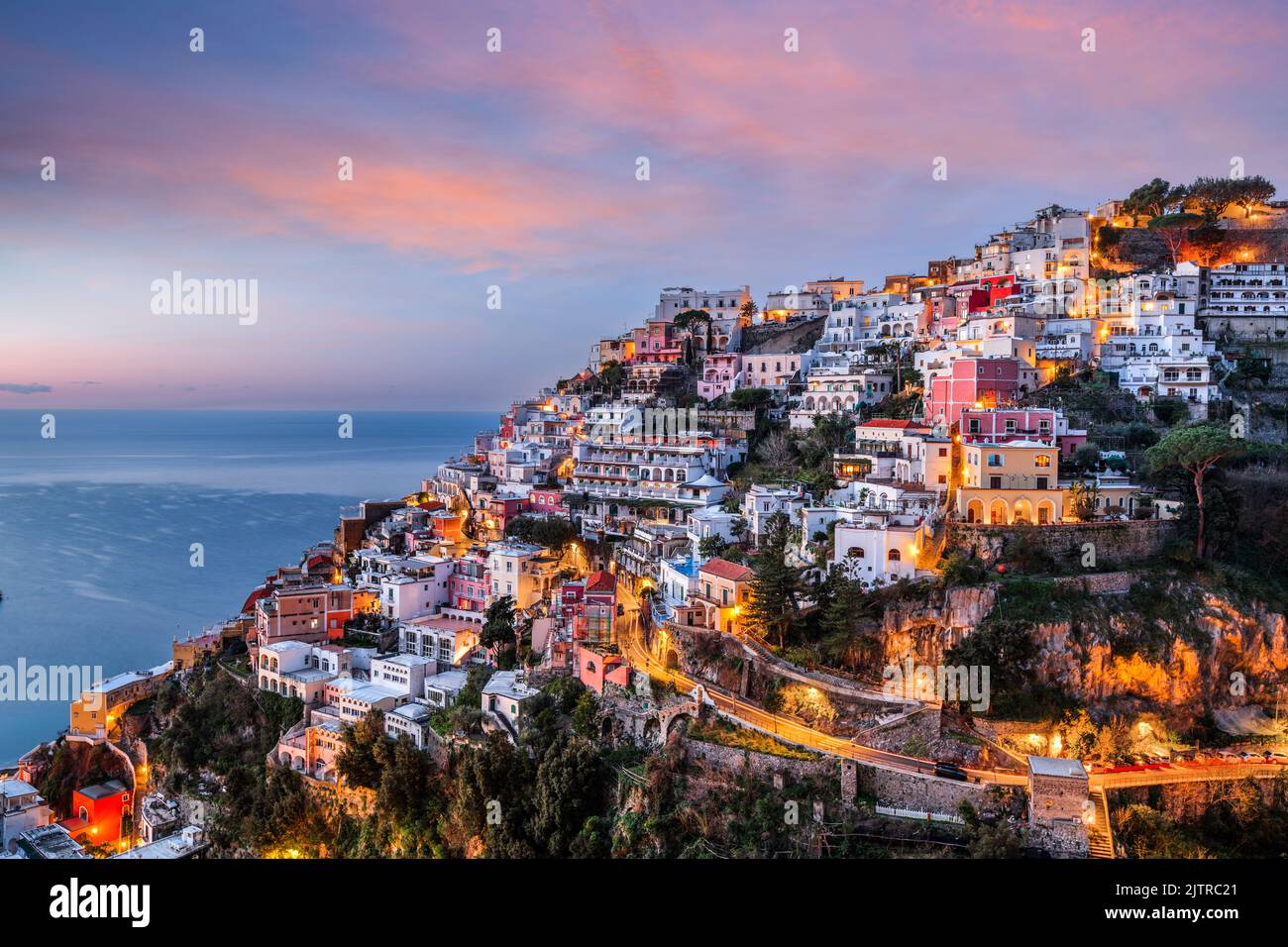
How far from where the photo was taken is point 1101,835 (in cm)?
743

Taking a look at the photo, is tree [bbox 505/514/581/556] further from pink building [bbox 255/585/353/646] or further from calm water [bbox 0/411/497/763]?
calm water [bbox 0/411/497/763]

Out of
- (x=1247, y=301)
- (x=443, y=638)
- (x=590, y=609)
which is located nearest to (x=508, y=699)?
(x=590, y=609)

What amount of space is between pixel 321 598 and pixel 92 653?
27.8 ft

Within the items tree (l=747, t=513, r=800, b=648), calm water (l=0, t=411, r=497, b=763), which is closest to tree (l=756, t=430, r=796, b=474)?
tree (l=747, t=513, r=800, b=648)

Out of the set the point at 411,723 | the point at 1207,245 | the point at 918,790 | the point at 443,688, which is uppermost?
the point at 1207,245

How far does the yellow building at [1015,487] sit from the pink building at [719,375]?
10.2m

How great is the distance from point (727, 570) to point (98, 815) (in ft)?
35.0

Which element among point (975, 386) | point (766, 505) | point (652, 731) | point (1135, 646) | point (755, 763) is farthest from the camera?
point (975, 386)

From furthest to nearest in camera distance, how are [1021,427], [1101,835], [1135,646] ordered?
[1021,427]
[1135,646]
[1101,835]

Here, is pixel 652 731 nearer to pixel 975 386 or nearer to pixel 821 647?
pixel 821 647

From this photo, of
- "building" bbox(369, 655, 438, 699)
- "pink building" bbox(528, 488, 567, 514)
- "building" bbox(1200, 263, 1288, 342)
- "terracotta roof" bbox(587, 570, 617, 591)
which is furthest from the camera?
"pink building" bbox(528, 488, 567, 514)

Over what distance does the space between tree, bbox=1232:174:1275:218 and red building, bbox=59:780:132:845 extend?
2793cm

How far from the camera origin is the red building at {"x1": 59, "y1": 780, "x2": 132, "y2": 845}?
494 inches

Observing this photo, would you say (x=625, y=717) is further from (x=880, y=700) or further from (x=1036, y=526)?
(x=1036, y=526)
